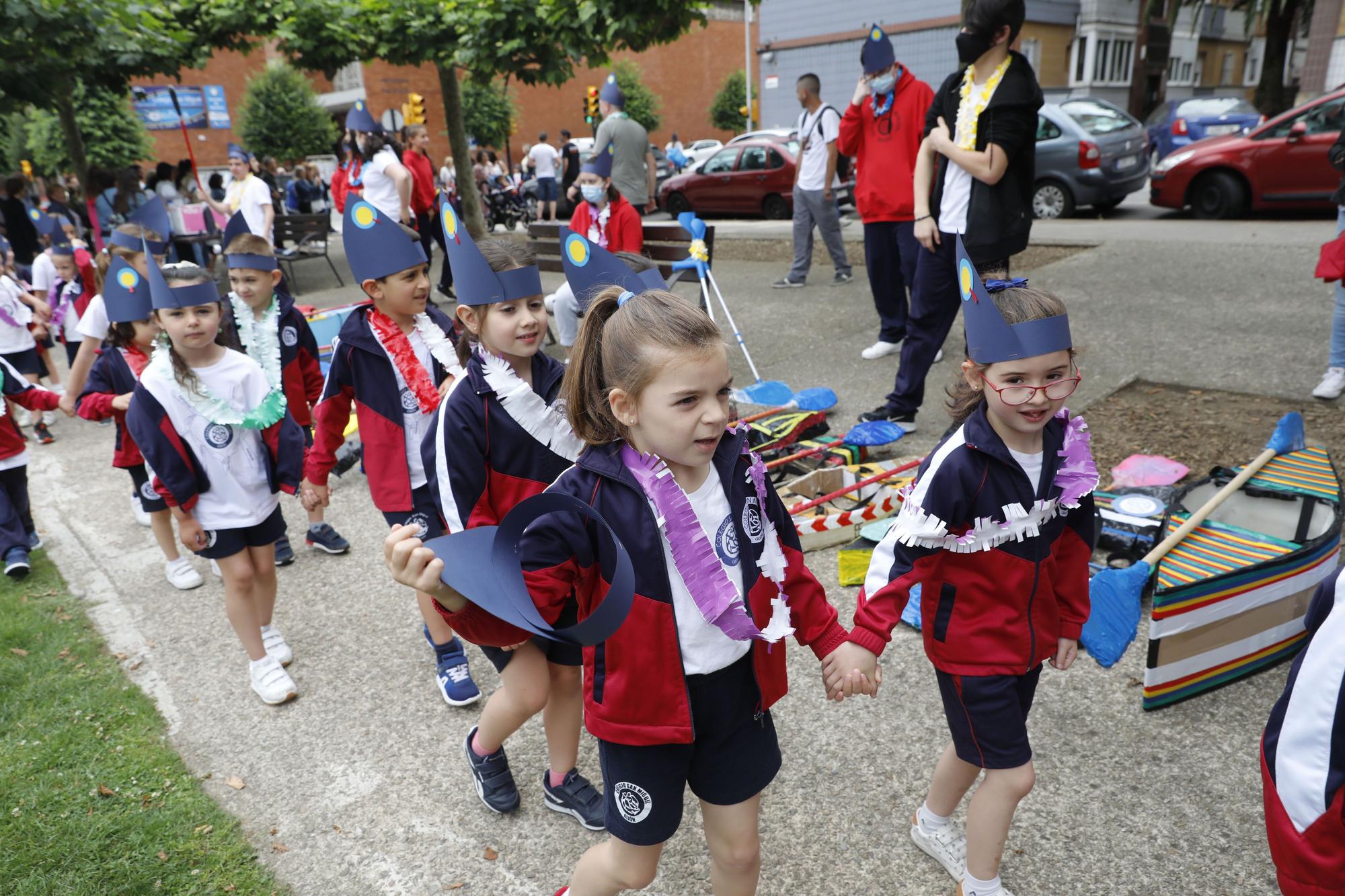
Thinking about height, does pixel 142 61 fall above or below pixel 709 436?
above

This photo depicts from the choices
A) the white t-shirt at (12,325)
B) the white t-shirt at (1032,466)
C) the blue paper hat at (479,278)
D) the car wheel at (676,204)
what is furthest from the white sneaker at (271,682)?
the car wheel at (676,204)

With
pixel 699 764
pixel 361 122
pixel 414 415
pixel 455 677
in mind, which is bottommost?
pixel 455 677

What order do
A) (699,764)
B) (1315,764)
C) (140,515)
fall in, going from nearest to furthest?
(1315,764) < (699,764) < (140,515)

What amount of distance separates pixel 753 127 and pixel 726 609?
40.1 metres

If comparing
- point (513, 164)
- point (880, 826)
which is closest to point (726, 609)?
point (880, 826)

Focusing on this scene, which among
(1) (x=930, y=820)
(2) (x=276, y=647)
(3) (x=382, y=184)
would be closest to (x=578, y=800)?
(1) (x=930, y=820)

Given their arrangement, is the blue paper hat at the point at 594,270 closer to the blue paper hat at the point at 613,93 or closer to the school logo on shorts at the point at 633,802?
the school logo on shorts at the point at 633,802

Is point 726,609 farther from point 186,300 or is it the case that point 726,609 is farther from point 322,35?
point 322,35

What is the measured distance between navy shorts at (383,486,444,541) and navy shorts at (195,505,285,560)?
617 millimetres

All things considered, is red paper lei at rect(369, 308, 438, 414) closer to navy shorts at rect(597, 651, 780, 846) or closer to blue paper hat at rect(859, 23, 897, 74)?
navy shorts at rect(597, 651, 780, 846)

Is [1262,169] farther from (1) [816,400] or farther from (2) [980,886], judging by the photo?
(2) [980,886]

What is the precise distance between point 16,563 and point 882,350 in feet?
18.3

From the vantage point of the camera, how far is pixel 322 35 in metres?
11.3

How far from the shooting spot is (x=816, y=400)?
5.39 metres
